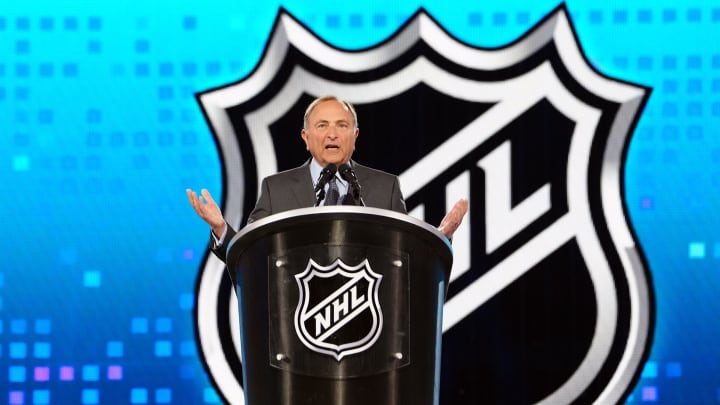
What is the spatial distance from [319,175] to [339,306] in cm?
56

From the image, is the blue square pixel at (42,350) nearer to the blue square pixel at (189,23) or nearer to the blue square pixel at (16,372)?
the blue square pixel at (16,372)

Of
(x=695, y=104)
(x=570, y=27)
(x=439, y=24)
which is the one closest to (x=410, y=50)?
(x=439, y=24)

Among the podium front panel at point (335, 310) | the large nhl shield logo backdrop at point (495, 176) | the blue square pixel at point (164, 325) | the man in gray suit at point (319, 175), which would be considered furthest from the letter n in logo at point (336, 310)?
the blue square pixel at point (164, 325)

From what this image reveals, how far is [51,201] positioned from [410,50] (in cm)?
142

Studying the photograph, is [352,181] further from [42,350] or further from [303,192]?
[42,350]

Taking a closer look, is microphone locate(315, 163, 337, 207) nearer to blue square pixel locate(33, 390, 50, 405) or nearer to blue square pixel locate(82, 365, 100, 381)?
blue square pixel locate(82, 365, 100, 381)

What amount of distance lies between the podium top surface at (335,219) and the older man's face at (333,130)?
1.48 ft

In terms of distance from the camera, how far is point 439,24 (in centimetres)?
374

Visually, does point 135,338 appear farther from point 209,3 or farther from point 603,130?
point 603,130

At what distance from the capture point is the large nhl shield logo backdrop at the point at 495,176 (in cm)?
369

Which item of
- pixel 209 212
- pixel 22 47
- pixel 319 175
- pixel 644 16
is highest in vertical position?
pixel 644 16

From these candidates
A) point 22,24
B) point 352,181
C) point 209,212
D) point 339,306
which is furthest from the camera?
point 22,24

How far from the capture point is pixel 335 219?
75.0 inches

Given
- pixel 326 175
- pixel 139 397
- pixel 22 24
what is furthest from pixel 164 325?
pixel 326 175
